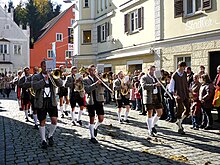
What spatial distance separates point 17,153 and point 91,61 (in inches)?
775

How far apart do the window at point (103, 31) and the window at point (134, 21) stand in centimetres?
331

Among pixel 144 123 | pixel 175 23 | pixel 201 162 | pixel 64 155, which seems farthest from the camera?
pixel 175 23

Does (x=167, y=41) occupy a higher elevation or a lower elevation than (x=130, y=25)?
lower

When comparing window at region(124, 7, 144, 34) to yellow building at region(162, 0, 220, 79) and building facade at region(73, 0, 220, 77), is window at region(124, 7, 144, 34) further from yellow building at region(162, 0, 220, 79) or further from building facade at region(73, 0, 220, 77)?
yellow building at region(162, 0, 220, 79)

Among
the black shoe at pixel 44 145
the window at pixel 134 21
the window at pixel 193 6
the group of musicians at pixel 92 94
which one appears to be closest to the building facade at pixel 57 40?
the window at pixel 134 21

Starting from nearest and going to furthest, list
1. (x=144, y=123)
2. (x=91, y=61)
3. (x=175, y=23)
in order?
(x=144, y=123), (x=175, y=23), (x=91, y=61)

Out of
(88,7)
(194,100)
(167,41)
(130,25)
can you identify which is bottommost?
(194,100)

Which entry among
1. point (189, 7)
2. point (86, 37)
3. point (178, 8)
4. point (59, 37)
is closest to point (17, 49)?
point (59, 37)

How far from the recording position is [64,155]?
7.13 meters

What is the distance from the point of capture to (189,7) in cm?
1504

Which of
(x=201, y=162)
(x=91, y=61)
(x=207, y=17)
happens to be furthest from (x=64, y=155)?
(x=91, y=61)

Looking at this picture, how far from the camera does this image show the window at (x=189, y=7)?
45.6 feet

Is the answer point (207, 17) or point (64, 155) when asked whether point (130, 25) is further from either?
Result: point (64, 155)

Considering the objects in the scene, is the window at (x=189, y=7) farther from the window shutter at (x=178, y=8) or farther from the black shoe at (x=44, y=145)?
the black shoe at (x=44, y=145)
